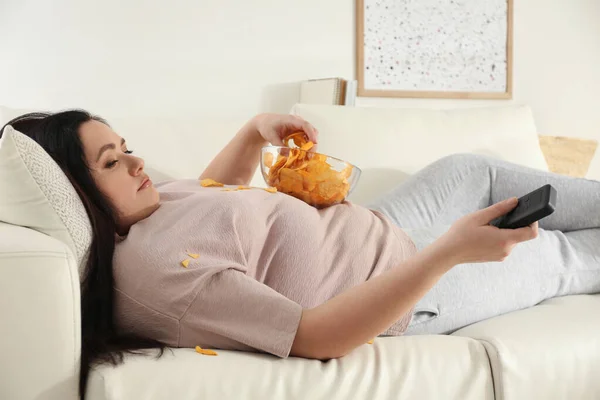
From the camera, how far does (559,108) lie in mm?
3850

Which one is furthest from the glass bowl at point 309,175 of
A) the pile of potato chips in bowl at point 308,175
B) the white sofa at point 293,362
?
the white sofa at point 293,362

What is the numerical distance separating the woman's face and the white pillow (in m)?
0.14

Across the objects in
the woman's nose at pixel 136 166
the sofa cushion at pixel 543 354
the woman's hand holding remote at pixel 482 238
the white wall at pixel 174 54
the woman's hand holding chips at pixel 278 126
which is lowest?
the sofa cushion at pixel 543 354

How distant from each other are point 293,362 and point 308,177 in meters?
0.55

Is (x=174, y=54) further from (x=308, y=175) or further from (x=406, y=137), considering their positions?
(x=308, y=175)

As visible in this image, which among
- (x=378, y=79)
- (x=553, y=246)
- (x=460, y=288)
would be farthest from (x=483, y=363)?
(x=378, y=79)

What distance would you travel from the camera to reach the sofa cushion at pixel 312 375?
1.02 m

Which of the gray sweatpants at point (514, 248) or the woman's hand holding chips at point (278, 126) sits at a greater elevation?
the woman's hand holding chips at point (278, 126)

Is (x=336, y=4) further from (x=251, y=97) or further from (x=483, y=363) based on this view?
(x=483, y=363)

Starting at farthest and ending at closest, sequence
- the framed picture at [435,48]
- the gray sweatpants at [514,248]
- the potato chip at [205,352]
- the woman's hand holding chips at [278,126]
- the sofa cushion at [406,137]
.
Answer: the framed picture at [435,48] → the sofa cushion at [406,137] → the woman's hand holding chips at [278,126] → the gray sweatpants at [514,248] → the potato chip at [205,352]

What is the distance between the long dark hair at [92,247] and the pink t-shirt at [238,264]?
0.07ft

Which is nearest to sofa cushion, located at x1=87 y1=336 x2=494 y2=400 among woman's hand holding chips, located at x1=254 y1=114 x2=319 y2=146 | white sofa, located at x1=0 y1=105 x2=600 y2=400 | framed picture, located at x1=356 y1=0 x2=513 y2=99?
white sofa, located at x1=0 y1=105 x2=600 y2=400

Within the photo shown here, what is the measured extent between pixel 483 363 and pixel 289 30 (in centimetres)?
226

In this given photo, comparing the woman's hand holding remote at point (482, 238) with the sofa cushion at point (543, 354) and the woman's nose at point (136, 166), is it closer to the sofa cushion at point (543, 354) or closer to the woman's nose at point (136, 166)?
the sofa cushion at point (543, 354)
